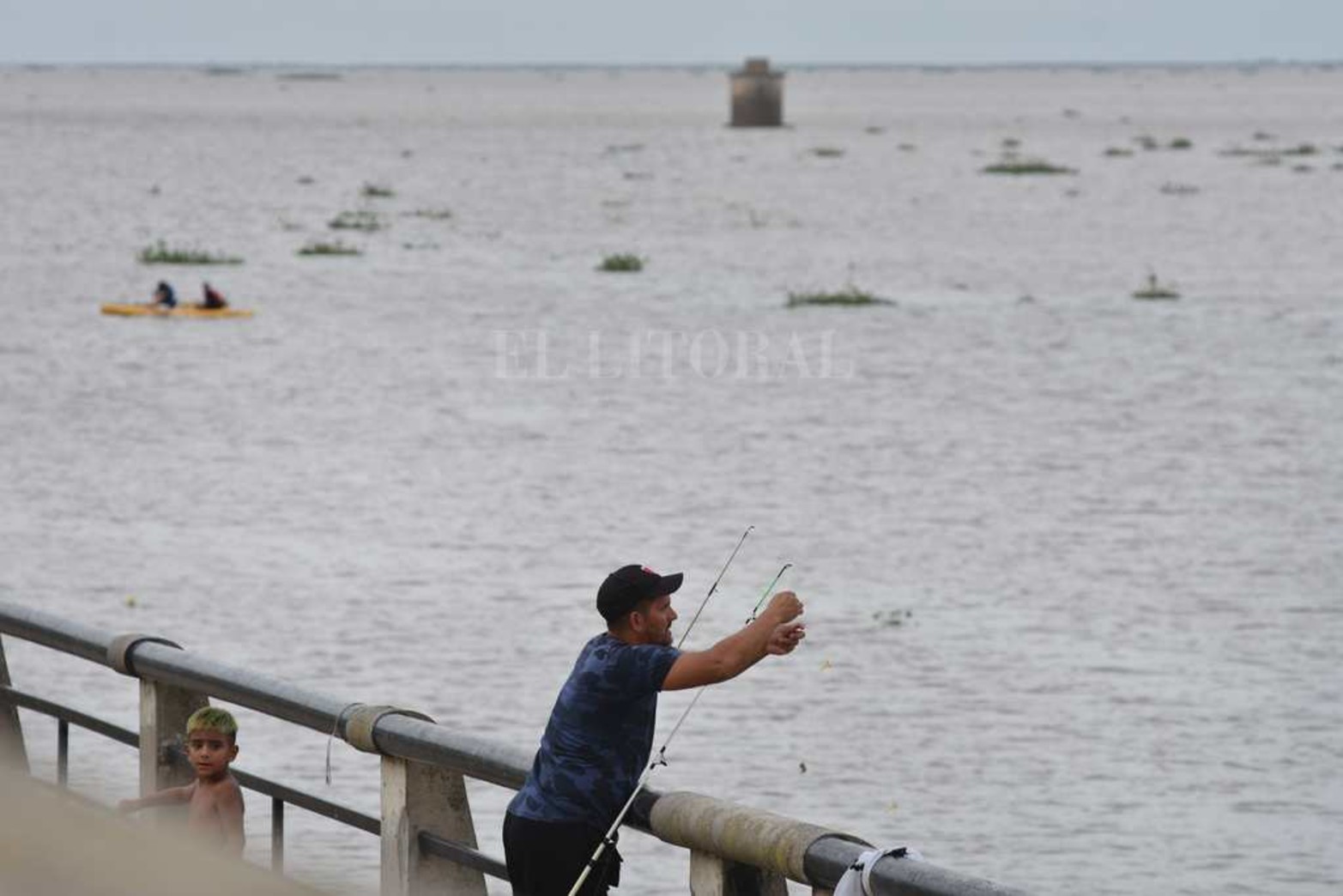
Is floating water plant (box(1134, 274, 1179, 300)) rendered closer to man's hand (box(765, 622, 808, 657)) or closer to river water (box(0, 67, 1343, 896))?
river water (box(0, 67, 1343, 896))

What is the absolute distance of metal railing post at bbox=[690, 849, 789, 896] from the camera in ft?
22.3

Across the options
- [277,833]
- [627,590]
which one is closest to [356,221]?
[277,833]

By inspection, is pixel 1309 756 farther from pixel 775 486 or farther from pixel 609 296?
pixel 609 296

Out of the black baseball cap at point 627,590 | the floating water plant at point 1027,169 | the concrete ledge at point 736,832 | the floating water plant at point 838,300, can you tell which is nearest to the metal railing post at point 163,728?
the black baseball cap at point 627,590

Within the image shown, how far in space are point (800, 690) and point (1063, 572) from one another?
5.35 meters

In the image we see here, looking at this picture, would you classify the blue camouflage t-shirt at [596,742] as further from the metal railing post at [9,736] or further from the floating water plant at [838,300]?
the floating water plant at [838,300]

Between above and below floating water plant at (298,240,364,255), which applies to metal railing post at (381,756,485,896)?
above

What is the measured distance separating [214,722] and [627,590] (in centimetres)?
219

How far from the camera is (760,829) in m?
6.53

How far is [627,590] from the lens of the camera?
7281mm

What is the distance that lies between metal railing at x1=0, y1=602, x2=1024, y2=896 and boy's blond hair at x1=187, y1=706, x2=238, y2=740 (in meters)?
0.14

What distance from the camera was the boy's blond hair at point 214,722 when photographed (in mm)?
8781

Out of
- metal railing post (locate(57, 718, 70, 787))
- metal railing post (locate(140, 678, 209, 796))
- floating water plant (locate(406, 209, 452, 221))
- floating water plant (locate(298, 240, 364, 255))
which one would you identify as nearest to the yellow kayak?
floating water plant (locate(298, 240, 364, 255))

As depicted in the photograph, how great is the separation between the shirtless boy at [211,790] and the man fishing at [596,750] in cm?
180
